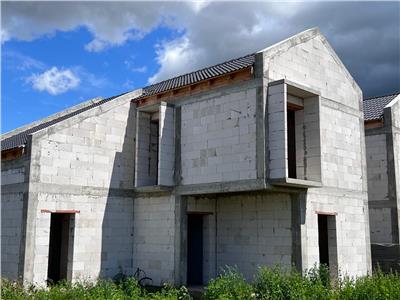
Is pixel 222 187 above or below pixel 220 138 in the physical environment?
below

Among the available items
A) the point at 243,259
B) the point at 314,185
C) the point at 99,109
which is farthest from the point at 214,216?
the point at 99,109

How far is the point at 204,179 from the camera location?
15.0 m

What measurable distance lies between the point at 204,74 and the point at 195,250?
6.40 meters

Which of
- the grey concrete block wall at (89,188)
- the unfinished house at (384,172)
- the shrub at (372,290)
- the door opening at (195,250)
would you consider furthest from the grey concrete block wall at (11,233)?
the unfinished house at (384,172)

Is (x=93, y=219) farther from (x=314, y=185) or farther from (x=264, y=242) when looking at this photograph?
(x=314, y=185)

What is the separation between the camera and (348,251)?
52.5ft

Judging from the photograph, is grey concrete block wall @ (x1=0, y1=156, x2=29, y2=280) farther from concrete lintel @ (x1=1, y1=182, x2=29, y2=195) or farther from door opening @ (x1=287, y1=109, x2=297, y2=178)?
door opening @ (x1=287, y1=109, x2=297, y2=178)

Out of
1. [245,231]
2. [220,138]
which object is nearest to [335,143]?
[220,138]

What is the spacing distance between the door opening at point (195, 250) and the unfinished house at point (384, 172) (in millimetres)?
8044

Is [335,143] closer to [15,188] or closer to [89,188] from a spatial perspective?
[89,188]

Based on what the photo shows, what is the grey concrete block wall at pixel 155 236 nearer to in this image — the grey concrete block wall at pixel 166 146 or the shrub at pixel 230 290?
the grey concrete block wall at pixel 166 146

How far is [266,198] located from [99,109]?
6.69 m

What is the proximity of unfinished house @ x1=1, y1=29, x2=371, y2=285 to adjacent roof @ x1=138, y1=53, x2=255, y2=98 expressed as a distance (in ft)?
0.43

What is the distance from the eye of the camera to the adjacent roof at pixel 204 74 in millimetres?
15294
